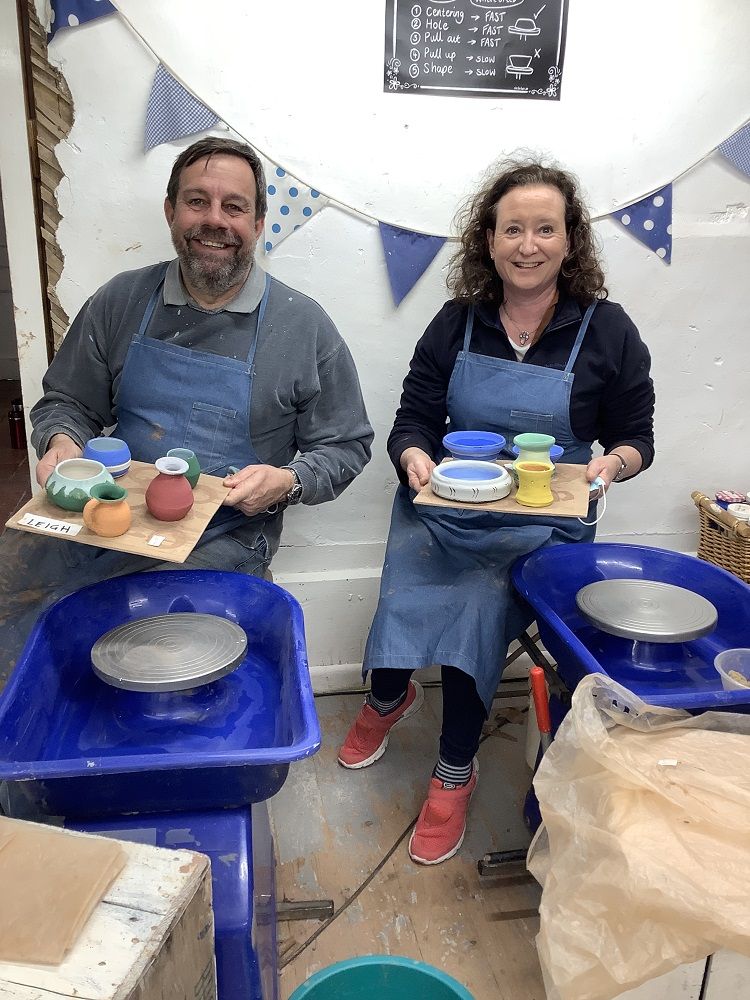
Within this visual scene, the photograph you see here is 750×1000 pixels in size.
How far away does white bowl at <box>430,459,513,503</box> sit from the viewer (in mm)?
1618

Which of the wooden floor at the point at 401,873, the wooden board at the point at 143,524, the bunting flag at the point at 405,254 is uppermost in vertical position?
the bunting flag at the point at 405,254

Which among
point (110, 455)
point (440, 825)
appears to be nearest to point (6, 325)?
point (110, 455)

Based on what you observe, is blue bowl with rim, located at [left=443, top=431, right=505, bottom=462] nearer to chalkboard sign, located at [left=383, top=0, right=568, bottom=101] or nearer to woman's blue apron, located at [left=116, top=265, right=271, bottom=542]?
woman's blue apron, located at [left=116, top=265, right=271, bottom=542]

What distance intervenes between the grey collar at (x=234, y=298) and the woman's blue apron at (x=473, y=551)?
53cm

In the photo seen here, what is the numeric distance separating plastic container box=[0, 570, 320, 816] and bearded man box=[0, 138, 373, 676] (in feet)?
0.76

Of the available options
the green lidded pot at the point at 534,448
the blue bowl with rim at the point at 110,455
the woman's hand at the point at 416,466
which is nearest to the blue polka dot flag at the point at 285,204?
the woman's hand at the point at 416,466

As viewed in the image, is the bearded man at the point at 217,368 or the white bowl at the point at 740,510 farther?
the white bowl at the point at 740,510

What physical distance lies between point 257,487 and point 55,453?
43 centimetres

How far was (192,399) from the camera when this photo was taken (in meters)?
1.80

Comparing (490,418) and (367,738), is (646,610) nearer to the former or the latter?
(490,418)

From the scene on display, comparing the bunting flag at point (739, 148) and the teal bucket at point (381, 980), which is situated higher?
the bunting flag at point (739, 148)

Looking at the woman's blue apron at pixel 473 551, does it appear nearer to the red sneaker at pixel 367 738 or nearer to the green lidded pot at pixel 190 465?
the red sneaker at pixel 367 738

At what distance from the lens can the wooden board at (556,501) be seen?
5.13 feet

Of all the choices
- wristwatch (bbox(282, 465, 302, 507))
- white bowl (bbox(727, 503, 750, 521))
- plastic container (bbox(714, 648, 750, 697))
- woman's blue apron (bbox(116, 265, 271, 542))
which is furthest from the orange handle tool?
white bowl (bbox(727, 503, 750, 521))
